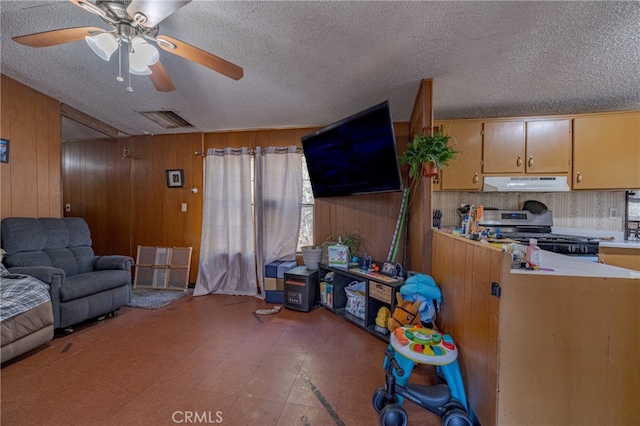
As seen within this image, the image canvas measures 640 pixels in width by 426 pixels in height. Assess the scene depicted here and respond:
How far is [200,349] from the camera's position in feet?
7.12

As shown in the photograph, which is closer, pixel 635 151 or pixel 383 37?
pixel 383 37

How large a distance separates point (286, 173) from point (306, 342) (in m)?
2.15

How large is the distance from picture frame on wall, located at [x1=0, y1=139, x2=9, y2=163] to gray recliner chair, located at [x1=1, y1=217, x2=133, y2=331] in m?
0.57

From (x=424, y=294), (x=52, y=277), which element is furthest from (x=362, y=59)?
(x=52, y=277)

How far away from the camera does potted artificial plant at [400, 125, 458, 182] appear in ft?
7.01

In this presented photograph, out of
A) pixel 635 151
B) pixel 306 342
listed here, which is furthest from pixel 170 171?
pixel 635 151

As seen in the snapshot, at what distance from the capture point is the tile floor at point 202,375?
1.47m

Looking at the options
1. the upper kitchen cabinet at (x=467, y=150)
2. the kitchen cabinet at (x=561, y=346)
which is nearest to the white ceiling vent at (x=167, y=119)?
the upper kitchen cabinet at (x=467, y=150)

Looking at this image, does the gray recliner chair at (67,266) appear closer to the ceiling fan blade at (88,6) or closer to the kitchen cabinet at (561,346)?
the ceiling fan blade at (88,6)

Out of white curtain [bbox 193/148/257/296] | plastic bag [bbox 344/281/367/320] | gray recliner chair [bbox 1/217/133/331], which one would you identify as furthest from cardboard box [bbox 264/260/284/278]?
gray recliner chair [bbox 1/217/133/331]

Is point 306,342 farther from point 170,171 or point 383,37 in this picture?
point 170,171

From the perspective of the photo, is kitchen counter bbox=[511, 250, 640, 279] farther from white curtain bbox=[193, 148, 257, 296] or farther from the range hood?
white curtain bbox=[193, 148, 257, 296]

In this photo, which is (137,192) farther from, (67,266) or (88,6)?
(88,6)

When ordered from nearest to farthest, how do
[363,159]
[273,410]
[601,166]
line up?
[273,410], [363,159], [601,166]
